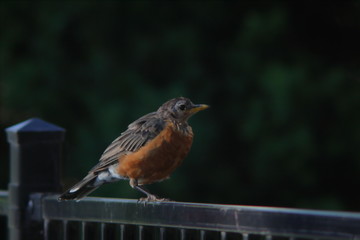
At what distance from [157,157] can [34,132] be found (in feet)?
2.23

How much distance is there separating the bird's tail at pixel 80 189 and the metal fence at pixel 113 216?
0.06 meters

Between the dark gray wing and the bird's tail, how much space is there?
0.48 feet

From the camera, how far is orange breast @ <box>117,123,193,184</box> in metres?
3.29

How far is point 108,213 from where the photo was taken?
8.08 ft

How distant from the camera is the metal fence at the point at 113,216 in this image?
185 centimetres

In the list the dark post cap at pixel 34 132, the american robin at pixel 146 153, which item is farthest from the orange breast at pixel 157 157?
the dark post cap at pixel 34 132

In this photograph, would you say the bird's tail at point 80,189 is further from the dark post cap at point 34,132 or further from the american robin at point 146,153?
the dark post cap at point 34,132

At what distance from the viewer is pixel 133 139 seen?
3416 mm

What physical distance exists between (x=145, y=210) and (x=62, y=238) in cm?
55

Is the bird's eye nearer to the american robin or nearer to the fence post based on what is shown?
the american robin

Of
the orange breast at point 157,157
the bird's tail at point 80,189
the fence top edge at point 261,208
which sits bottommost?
the fence top edge at point 261,208

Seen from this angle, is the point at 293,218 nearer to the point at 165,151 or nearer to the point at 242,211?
the point at 242,211

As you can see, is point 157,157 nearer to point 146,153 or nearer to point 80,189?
point 146,153

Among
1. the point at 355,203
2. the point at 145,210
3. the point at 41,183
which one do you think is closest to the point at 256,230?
the point at 145,210
